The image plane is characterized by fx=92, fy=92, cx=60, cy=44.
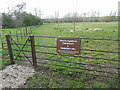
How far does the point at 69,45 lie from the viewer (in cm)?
311

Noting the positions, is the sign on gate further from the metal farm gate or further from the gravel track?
the gravel track

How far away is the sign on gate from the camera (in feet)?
9.98

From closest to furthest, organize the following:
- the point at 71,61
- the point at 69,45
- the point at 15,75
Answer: the point at 69,45
the point at 15,75
the point at 71,61

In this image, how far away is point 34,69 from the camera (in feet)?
11.9

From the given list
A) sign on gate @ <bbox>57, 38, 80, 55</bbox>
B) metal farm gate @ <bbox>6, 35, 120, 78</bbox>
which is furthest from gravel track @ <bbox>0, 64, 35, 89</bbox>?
sign on gate @ <bbox>57, 38, 80, 55</bbox>

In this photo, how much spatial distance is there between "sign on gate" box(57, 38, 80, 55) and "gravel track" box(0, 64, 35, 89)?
145 centimetres

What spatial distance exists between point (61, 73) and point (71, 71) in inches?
15.1

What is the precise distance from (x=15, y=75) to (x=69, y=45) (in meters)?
2.18

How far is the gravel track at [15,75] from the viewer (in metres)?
2.85

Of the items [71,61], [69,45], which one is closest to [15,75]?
[69,45]

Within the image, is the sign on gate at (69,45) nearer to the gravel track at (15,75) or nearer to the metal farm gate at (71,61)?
A: the metal farm gate at (71,61)

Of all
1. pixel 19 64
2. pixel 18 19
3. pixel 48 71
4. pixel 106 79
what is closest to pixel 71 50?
pixel 48 71

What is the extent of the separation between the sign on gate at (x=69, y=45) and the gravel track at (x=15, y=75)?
1453mm

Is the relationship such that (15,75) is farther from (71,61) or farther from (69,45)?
(71,61)
